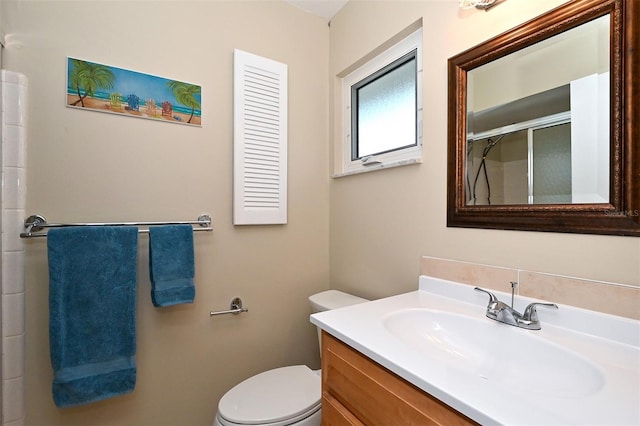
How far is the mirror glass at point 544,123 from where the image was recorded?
0.77m

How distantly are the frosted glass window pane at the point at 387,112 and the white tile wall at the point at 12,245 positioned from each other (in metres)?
1.51

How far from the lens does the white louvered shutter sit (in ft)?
4.94

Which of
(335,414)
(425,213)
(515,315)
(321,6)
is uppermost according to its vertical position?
(321,6)

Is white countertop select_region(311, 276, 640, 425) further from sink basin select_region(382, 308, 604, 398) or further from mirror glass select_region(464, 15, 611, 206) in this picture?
mirror glass select_region(464, 15, 611, 206)

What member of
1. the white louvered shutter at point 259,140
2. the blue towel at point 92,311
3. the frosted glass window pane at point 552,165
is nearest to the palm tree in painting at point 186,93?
the white louvered shutter at point 259,140

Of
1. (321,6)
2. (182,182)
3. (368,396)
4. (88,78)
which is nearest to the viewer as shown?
(368,396)

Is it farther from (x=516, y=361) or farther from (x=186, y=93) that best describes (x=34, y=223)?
(x=516, y=361)

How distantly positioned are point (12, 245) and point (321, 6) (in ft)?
6.29

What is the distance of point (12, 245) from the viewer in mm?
1075

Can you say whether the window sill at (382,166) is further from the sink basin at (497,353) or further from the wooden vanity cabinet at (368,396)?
the wooden vanity cabinet at (368,396)

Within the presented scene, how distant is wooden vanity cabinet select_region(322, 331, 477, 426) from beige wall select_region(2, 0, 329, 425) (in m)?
0.79

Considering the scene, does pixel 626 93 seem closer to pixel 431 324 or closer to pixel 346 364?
pixel 431 324

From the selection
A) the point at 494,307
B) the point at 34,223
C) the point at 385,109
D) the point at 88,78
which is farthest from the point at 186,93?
the point at 494,307

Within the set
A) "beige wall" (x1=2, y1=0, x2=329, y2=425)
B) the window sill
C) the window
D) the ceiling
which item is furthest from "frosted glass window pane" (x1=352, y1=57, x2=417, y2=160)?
the ceiling
